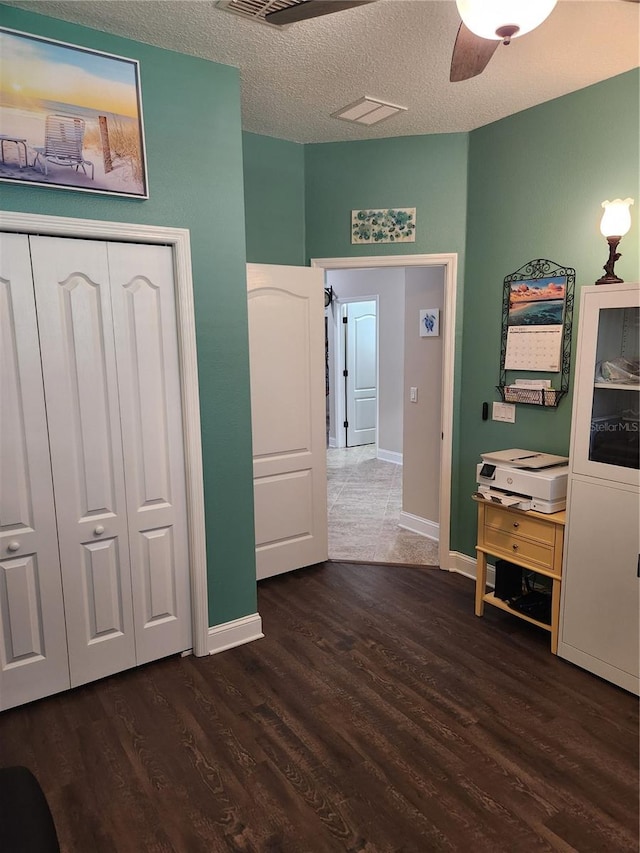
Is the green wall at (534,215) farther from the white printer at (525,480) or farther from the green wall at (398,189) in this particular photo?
the white printer at (525,480)

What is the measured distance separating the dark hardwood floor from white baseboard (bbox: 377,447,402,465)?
4.03 m

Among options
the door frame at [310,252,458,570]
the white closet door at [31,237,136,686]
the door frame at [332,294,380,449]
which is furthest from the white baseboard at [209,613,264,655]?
the door frame at [332,294,380,449]

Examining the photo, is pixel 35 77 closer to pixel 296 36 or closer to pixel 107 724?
pixel 296 36

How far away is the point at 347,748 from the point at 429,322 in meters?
2.98

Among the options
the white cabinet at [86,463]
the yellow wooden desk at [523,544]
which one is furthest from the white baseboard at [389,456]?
the white cabinet at [86,463]

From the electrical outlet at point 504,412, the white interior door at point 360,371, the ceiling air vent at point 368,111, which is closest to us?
the ceiling air vent at point 368,111

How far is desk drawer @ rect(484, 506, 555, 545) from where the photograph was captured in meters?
2.75

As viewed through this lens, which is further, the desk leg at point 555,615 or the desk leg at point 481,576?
→ the desk leg at point 481,576

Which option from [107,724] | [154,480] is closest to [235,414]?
[154,480]

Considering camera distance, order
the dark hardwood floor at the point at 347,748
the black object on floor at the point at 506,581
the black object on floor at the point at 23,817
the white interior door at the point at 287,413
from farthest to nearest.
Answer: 1. the white interior door at the point at 287,413
2. the black object on floor at the point at 506,581
3. the dark hardwood floor at the point at 347,748
4. the black object on floor at the point at 23,817

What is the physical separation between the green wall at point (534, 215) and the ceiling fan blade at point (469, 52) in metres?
1.11

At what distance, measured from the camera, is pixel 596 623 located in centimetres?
256

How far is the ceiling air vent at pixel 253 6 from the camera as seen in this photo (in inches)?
80.0

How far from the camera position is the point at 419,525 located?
14.8 ft
